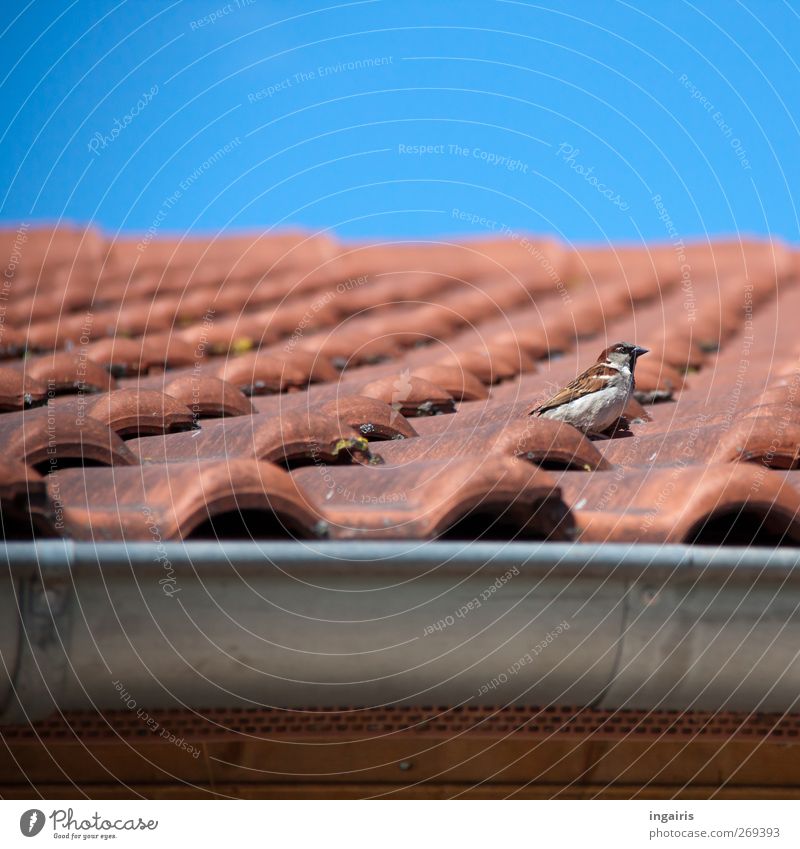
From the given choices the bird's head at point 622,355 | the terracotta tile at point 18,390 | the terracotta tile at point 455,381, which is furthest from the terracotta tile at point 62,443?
the bird's head at point 622,355

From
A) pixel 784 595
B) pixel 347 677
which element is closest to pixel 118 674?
pixel 347 677

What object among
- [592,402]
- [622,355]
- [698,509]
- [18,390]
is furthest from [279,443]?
[622,355]

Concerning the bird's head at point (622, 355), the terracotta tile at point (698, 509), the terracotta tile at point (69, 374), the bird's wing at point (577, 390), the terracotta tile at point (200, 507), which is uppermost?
the terracotta tile at point (69, 374)

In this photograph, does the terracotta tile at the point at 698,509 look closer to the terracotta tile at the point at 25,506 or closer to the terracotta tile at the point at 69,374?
the terracotta tile at the point at 25,506

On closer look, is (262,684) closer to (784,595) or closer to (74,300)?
(784,595)

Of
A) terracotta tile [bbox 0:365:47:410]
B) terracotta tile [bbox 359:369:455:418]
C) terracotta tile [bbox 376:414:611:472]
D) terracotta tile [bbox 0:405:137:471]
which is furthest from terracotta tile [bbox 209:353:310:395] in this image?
terracotta tile [bbox 0:405:137:471]

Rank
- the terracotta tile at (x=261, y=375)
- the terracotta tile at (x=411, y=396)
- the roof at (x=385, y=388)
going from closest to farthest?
the roof at (x=385, y=388), the terracotta tile at (x=411, y=396), the terracotta tile at (x=261, y=375)

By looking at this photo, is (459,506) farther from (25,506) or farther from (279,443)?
(25,506)
